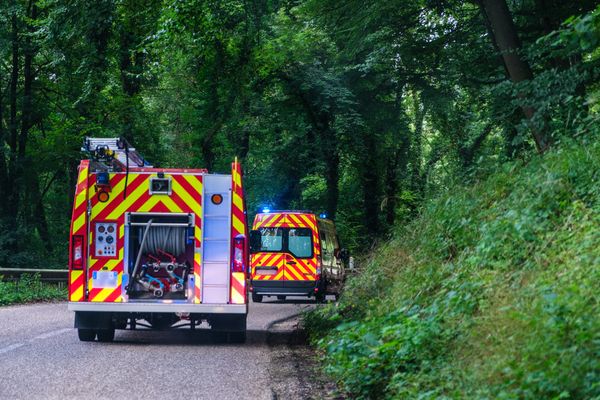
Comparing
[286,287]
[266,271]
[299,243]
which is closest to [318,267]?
[299,243]

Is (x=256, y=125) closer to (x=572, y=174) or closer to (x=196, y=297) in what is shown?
(x=196, y=297)

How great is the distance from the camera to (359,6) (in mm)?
13289

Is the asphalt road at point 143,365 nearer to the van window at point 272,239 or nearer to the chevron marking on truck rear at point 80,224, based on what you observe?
the chevron marking on truck rear at point 80,224

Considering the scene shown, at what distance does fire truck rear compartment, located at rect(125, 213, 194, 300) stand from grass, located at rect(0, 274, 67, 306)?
8273 mm

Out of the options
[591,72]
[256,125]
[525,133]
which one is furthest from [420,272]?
[256,125]

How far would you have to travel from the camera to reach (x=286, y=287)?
23.0 metres

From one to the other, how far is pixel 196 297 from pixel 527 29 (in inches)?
275

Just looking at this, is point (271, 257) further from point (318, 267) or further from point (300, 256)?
point (318, 267)

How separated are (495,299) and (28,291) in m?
16.5

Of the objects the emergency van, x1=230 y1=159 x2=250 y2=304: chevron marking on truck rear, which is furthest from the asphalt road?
the emergency van

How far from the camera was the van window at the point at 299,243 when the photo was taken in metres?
23.0

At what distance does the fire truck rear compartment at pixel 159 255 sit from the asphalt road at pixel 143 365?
79cm

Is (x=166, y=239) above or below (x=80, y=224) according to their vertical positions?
below

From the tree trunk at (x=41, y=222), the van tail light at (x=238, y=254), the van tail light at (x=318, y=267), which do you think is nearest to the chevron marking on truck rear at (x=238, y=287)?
the van tail light at (x=238, y=254)
